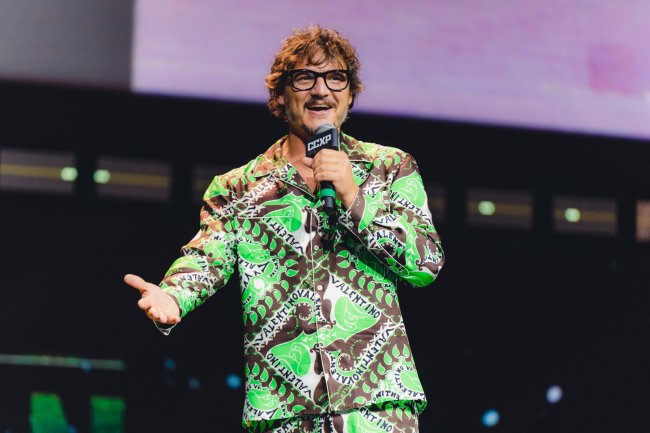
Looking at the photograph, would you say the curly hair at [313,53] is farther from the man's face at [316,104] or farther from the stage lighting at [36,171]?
the stage lighting at [36,171]

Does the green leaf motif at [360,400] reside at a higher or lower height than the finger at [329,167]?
lower

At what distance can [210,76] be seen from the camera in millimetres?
3660

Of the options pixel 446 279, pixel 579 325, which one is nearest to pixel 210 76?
pixel 446 279

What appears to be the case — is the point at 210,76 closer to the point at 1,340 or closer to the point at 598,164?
the point at 1,340

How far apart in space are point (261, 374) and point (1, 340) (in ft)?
Result: 7.81

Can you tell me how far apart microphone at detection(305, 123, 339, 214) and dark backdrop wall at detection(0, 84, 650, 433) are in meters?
1.90

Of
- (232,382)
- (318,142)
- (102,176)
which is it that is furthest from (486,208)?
(318,142)

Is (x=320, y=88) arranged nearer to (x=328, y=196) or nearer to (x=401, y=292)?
(x=328, y=196)

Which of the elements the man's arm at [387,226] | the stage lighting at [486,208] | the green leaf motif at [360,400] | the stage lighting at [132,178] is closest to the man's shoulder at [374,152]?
the man's arm at [387,226]

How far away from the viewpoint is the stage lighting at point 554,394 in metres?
4.04

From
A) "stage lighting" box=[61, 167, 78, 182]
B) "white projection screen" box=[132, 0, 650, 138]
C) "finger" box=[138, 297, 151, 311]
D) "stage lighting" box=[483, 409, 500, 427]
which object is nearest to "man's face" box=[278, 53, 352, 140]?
"finger" box=[138, 297, 151, 311]

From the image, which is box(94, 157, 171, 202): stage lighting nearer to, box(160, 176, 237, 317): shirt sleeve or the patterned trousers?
box(160, 176, 237, 317): shirt sleeve

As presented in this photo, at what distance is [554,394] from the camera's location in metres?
4.04

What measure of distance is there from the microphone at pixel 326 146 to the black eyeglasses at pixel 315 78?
12cm
